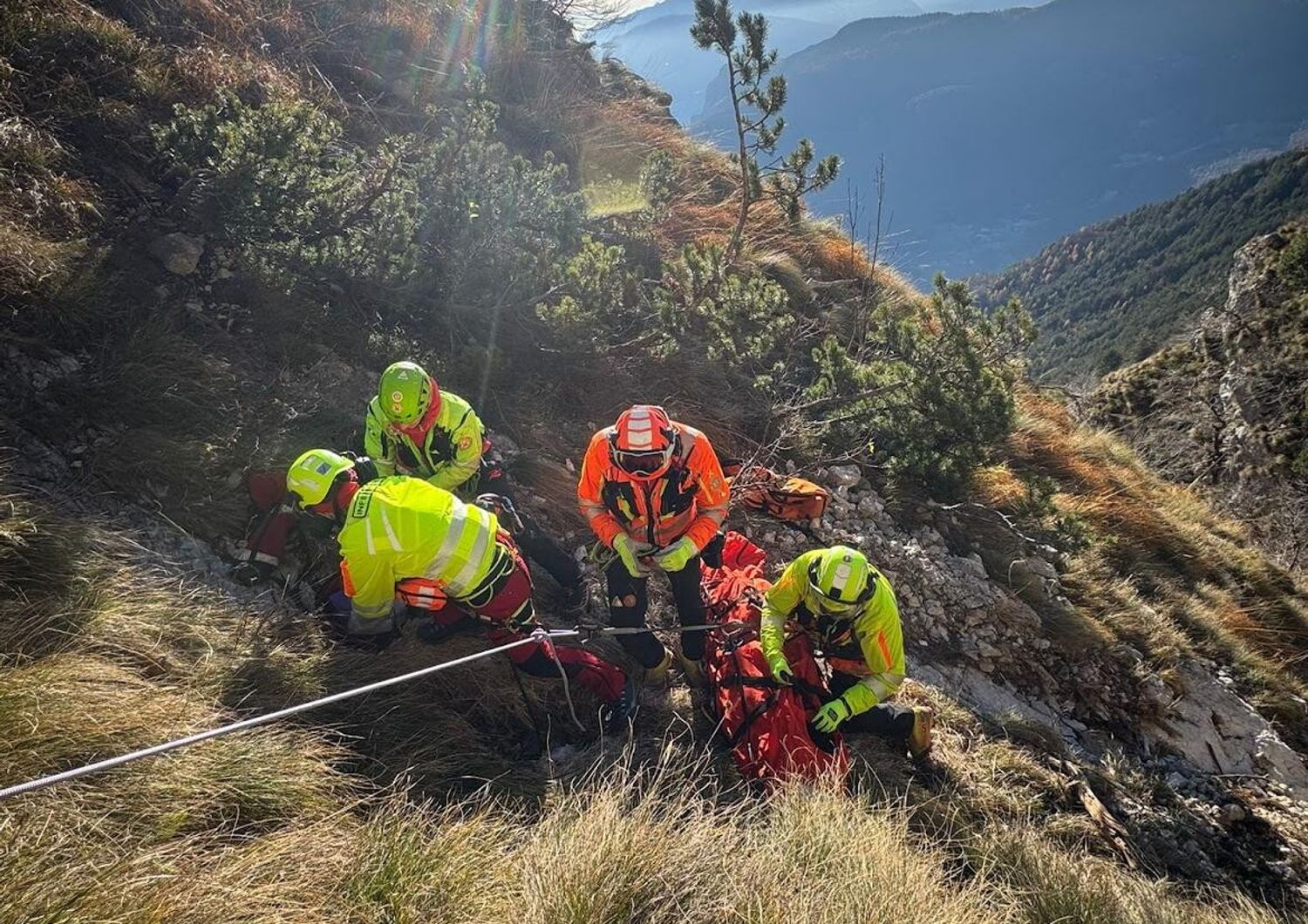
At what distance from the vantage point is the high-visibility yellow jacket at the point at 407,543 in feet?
11.0

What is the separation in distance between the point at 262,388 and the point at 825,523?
15.7 ft

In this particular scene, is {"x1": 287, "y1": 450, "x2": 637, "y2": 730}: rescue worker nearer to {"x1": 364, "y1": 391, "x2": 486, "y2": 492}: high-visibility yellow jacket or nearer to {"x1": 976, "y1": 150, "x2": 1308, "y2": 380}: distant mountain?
{"x1": 364, "y1": 391, "x2": 486, "y2": 492}: high-visibility yellow jacket

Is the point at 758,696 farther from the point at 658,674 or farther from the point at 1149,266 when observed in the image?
the point at 1149,266

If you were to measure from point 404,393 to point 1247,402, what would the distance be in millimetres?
14569

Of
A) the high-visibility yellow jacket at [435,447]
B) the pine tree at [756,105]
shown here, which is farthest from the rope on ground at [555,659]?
the pine tree at [756,105]

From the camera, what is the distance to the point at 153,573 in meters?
3.46

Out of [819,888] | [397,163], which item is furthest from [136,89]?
[819,888]

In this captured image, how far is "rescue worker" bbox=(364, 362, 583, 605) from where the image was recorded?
4.25 m

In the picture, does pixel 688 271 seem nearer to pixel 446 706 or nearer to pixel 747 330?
pixel 747 330

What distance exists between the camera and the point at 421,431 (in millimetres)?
4480

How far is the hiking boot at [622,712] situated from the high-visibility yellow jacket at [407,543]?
1.15 meters

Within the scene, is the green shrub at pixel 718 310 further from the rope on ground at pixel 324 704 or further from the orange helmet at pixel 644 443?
the rope on ground at pixel 324 704

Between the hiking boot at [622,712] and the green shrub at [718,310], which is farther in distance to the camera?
the green shrub at [718,310]

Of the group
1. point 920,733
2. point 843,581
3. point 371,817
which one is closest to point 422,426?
point 371,817
